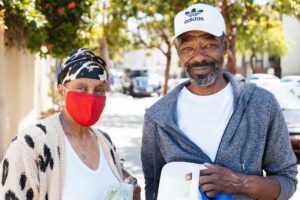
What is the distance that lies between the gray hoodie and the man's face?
0.16 m

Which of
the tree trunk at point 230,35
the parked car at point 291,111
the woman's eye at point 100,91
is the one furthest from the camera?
the tree trunk at point 230,35

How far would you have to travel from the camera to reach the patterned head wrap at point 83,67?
2.59 metres

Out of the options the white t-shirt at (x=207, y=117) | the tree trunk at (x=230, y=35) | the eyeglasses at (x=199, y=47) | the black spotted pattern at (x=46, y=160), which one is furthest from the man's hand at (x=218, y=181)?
the tree trunk at (x=230, y=35)

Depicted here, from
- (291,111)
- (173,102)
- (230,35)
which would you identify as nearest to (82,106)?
(173,102)

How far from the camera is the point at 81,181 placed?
96.7 inches

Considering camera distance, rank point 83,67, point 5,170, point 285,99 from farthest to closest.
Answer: point 285,99, point 83,67, point 5,170

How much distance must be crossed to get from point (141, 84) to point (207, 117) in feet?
92.8

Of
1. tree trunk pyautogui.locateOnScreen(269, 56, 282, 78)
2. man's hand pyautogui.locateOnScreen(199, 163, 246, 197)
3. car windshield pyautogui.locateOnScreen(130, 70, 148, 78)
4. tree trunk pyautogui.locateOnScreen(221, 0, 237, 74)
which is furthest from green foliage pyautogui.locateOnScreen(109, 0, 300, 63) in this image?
tree trunk pyautogui.locateOnScreen(269, 56, 282, 78)

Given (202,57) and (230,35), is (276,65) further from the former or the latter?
(202,57)

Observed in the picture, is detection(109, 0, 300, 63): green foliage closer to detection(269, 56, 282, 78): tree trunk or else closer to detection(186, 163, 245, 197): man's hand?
detection(186, 163, 245, 197): man's hand

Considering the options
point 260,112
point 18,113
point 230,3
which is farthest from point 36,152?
point 230,3

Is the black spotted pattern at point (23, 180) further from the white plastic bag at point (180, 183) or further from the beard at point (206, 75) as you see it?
the beard at point (206, 75)

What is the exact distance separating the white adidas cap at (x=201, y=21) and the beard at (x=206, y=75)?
153 millimetres

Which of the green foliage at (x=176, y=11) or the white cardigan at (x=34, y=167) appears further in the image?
the green foliage at (x=176, y=11)
